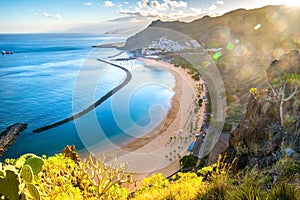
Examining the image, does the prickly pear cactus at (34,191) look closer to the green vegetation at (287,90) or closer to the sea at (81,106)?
the green vegetation at (287,90)

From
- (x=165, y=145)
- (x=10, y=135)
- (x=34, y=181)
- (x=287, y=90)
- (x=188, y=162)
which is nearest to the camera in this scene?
(x=34, y=181)

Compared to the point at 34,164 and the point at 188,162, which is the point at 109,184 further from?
the point at 188,162

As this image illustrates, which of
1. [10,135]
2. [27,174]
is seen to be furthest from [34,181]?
[10,135]

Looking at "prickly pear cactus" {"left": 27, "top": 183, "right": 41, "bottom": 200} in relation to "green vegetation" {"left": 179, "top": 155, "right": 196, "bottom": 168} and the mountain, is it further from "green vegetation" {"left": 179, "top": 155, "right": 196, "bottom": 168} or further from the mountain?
the mountain

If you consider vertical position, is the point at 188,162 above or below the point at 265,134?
below

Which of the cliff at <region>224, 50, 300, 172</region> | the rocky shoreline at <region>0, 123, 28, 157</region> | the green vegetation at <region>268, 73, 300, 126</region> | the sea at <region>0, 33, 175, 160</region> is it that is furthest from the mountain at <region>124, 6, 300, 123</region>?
the rocky shoreline at <region>0, 123, 28, 157</region>

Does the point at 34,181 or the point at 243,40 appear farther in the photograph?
the point at 243,40

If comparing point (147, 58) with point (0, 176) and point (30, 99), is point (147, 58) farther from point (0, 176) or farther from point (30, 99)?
point (0, 176)

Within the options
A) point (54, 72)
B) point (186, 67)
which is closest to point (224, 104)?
point (186, 67)
